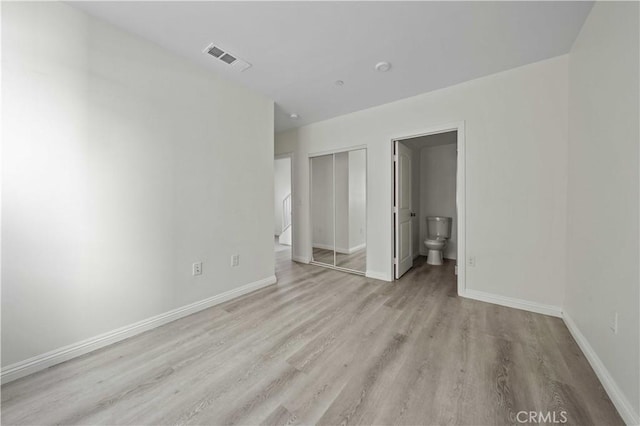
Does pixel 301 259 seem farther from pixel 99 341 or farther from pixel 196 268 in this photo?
pixel 99 341

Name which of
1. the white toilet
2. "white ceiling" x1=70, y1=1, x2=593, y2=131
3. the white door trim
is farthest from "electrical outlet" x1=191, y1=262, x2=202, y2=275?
the white toilet

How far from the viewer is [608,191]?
1.38 meters

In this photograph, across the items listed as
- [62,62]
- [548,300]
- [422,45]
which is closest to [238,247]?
[62,62]

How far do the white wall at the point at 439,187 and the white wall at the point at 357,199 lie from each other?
1.60m

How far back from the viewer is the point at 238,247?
2.67 meters

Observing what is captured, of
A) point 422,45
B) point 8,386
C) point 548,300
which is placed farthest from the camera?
point 548,300

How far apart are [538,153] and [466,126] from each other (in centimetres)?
70

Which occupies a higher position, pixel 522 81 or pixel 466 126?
pixel 522 81

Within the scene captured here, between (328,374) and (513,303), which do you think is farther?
(513,303)

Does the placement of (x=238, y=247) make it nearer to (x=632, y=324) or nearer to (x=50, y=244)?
(x=50, y=244)

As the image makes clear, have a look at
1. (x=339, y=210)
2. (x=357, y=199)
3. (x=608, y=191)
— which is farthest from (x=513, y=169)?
(x=339, y=210)

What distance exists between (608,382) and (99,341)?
3302 millimetres

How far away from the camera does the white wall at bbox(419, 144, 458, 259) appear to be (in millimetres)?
4281

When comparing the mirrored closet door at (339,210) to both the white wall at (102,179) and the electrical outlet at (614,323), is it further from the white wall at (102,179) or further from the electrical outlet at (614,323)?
the electrical outlet at (614,323)
